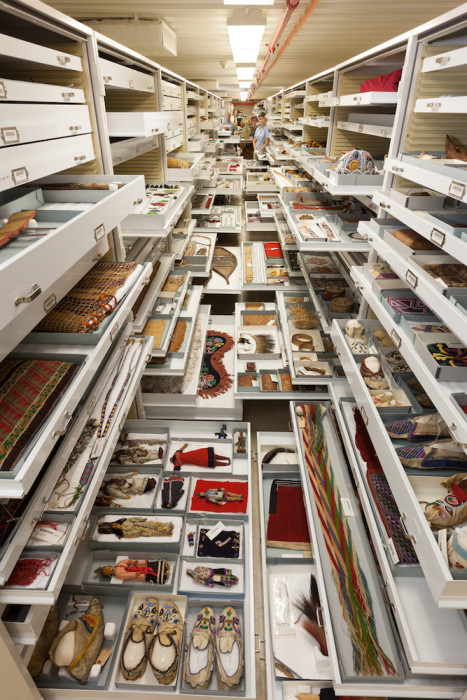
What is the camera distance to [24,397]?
1558mm

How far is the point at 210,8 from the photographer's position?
291 cm

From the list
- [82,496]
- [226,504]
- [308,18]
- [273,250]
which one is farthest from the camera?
[273,250]

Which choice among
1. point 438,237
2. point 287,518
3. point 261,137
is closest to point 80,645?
point 287,518

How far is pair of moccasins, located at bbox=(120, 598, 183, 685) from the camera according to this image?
1.84 metres

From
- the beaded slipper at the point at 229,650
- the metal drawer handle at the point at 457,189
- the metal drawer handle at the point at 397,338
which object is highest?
the metal drawer handle at the point at 457,189

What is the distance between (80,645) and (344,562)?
4.58 ft

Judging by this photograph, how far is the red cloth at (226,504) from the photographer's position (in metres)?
2.59

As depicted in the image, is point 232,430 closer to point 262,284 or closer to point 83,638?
point 83,638

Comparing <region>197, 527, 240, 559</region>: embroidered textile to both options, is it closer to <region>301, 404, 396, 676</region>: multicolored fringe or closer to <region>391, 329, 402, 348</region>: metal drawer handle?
<region>301, 404, 396, 676</region>: multicolored fringe

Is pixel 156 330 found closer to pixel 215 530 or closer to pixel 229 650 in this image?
pixel 215 530

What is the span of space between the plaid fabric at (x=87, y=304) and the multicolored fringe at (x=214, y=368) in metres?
1.55

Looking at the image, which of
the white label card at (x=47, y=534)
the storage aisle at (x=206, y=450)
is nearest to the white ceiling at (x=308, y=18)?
the storage aisle at (x=206, y=450)

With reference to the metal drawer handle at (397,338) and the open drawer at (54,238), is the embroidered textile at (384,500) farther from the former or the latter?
the open drawer at (54,238)

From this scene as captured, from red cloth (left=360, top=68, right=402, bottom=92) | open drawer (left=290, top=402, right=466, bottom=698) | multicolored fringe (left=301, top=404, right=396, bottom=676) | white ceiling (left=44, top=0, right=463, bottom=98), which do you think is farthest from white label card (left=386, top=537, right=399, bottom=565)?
white ceiling (left=44, top=0, right=463, bottom=98)
